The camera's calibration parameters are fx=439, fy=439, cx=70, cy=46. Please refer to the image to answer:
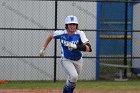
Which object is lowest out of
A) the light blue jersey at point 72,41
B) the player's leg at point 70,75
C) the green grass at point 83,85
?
the green grass at point 83,85

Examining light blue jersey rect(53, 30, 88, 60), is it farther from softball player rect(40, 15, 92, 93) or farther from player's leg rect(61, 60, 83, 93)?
player's leg rect(61, 60, 83, 93)

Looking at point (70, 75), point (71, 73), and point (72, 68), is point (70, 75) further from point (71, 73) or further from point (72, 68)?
point (72, 68)

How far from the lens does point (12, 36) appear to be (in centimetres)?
1502

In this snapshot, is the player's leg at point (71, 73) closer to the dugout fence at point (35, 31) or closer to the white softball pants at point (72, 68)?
the white softball pants at point (72, 68)

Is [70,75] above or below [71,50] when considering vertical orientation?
below

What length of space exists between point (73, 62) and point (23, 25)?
606 cm

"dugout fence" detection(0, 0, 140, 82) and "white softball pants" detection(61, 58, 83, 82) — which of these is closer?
"white softball pants" detection(61, 58, 83, 82)

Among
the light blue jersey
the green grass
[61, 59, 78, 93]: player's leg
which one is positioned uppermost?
the light blue jersey

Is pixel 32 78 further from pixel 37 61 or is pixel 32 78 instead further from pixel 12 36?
pixel 12 36

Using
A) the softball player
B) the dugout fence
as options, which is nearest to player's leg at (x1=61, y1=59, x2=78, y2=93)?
the softball player

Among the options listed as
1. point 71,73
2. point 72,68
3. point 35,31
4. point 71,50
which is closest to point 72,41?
point 71,50

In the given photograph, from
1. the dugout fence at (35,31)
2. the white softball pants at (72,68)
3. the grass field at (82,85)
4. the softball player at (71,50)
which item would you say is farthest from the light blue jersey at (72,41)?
the dugout fence at (35,31)

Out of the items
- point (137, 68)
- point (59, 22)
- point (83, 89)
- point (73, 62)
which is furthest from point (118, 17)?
point (73, 62)

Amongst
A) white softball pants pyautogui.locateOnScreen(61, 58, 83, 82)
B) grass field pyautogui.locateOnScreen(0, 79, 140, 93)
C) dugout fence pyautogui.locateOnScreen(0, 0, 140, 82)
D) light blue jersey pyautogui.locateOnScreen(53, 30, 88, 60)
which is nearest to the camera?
white softball pants pyautogui.locateOnScreen(61, 58, 83, 82)
